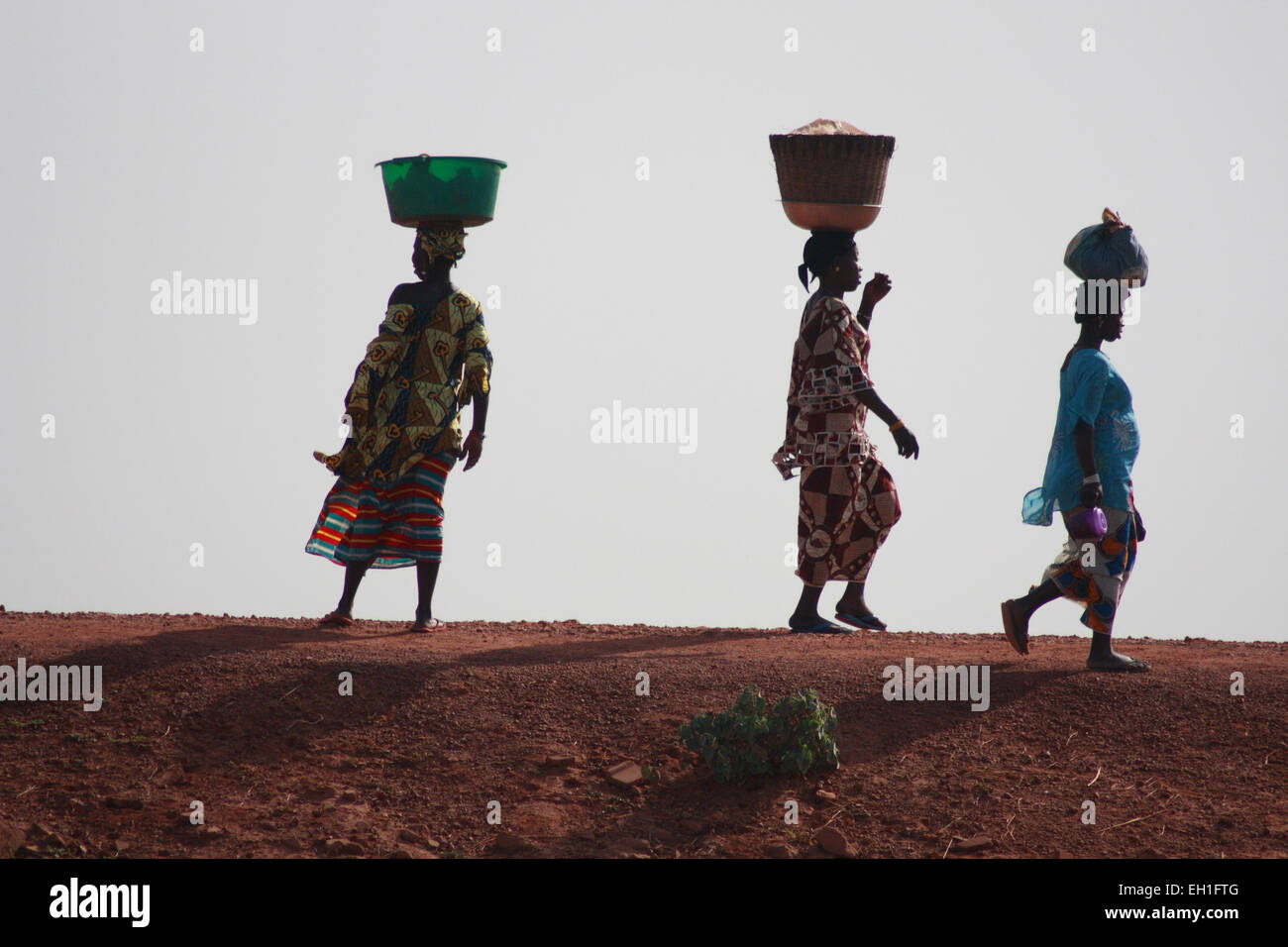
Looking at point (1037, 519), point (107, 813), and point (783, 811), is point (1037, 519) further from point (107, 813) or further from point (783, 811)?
point (107, 813)

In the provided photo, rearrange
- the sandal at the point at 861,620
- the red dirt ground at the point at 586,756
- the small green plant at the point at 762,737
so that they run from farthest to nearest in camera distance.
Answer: the sandal at the point at 861,620
the small green plant at the point at 762,737
the red dirt ground at the point at 586,756

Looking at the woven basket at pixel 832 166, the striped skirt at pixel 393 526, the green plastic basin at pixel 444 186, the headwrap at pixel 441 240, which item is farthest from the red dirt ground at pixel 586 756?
the woven basket at pixel 832 166

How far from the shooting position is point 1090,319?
8.50 meters

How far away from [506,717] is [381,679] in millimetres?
713

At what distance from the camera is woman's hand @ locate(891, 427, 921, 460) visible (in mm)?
9227

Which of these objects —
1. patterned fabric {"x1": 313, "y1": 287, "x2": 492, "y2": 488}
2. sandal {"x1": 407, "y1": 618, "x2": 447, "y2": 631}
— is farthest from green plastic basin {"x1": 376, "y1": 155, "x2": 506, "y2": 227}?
sandal {"x1": 407, "y1": 618, "x2": 447, "y2": 631}

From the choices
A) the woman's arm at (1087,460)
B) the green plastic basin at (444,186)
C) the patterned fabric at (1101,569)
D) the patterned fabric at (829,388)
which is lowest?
the patterned fabric at (1101,569)

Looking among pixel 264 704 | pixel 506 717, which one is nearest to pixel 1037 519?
pixel 506 717

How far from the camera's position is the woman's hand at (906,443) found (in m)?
9.23

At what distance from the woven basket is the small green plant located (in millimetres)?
3267

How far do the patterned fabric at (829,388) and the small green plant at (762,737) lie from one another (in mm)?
2392

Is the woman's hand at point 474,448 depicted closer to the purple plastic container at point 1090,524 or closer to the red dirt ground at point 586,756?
the red dirt ground at point 586,756

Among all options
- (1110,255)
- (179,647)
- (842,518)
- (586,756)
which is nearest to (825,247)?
(842,518)

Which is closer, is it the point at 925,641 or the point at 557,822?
the point at 557,822
